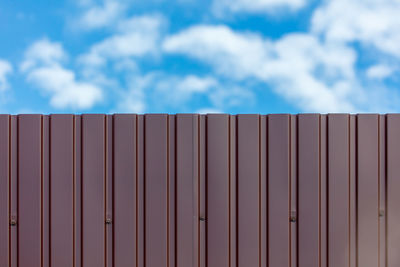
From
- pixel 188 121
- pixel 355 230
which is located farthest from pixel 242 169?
pixel 355 230

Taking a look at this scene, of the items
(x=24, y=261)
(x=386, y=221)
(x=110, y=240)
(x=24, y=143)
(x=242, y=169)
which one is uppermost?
(x=24, y=143)

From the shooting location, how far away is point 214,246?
296 cm

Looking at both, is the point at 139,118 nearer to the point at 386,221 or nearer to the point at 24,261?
the point at 24,261

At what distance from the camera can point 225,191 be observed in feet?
9.69

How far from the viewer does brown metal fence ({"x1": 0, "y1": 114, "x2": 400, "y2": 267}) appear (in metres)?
2.96

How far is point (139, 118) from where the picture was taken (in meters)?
3.01

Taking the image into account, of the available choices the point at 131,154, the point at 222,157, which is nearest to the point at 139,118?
the point at 131,154

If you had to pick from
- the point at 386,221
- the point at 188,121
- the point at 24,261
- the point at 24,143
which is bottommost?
the point at 24,261

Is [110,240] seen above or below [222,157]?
below

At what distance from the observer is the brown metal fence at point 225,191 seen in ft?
9.71

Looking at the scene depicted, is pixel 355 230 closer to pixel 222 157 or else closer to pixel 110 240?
pixel 222 157

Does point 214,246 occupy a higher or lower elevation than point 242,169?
lower

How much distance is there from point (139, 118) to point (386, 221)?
2473 mm

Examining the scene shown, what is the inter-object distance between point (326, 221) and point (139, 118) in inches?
77.3
